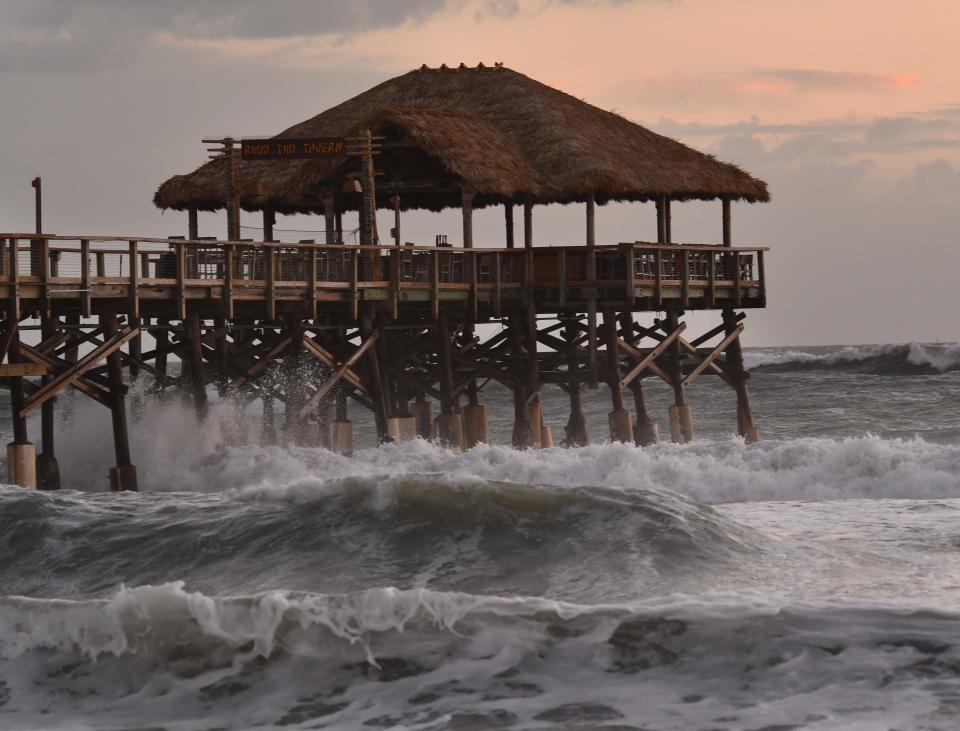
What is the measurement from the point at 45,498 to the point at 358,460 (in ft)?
23.2

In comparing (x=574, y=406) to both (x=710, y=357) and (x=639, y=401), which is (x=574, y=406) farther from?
(x=710, y=357)

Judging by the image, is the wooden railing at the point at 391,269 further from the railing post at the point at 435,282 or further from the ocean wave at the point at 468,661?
the ocean wave at the point at 468,661

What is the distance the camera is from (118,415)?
891 inches

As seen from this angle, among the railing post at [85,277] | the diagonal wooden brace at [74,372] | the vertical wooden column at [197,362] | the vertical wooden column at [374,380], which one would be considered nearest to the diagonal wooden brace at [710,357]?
the vertical wooden column at [374,380]

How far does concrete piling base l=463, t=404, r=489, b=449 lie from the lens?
97.0ft

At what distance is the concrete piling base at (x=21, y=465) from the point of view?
21016 mm

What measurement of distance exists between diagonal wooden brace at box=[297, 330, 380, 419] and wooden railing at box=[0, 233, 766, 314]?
82 centimetres

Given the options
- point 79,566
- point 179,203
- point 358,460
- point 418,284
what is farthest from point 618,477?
point 179,203

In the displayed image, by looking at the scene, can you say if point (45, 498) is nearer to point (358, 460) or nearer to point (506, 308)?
point (358, 460)

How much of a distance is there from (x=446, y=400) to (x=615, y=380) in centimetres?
320

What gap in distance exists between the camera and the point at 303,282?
25000mm

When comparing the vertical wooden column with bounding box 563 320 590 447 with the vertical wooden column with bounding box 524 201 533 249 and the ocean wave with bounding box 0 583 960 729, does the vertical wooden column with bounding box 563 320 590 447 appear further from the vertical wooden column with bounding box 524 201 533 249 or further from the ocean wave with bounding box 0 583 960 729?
the ocean wave with bounding box 0 583 960 729

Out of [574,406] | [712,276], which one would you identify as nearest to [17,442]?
[574,406]

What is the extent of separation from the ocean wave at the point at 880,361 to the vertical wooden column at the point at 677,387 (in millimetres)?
39086
